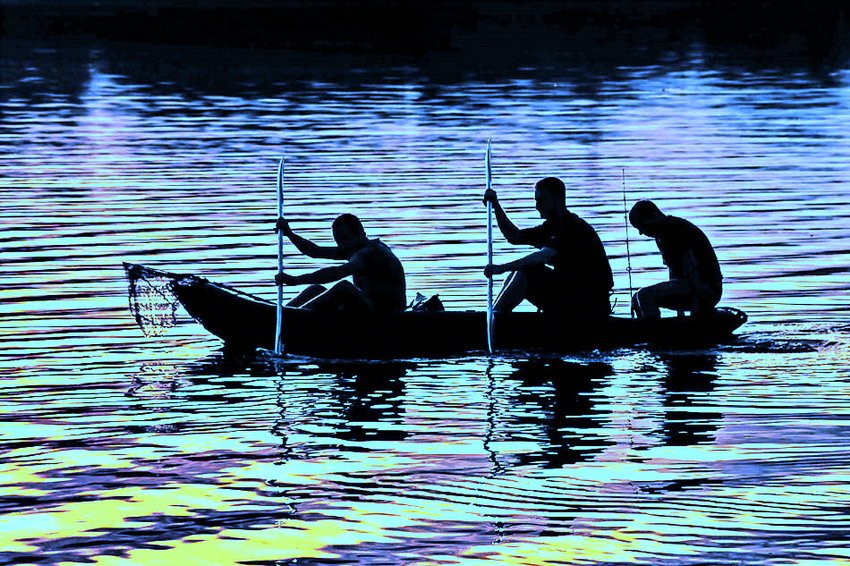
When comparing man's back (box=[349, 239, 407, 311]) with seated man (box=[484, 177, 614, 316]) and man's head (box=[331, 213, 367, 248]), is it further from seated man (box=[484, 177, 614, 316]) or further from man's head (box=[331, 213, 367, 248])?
seated man (box=[484, 177, 614, 316])

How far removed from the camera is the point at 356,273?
744 inches

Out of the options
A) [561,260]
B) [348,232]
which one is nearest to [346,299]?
[348,232]

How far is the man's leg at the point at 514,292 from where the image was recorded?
19.1m

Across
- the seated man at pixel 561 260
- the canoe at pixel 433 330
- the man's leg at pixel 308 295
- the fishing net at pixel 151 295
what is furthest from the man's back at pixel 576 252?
the fishing net at pixel 151 295

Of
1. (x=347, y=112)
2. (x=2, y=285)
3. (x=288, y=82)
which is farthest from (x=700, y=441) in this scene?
(x=288, y=82)

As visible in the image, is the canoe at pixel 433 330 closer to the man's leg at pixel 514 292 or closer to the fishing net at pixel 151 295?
the fishing net at pixel 151 295

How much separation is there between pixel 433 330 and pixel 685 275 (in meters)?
2.58

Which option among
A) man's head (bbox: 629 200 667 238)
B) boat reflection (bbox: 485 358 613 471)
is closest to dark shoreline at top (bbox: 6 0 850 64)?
man's head (bbox: 629 200 667 238)

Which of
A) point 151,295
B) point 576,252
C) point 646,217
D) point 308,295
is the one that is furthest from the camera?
point 308,295

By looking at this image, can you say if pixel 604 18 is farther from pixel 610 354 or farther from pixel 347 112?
pixel 610 354

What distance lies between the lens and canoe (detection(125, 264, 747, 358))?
61.1 ft

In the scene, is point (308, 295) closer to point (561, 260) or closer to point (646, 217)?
point (561, 260)

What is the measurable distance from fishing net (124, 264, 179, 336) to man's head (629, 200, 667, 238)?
15.2 ft

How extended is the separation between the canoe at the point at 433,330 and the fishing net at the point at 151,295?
0.04 meters
